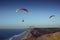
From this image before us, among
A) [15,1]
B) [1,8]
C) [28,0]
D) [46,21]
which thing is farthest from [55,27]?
[1,8]

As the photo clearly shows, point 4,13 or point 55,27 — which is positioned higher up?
point 4,13

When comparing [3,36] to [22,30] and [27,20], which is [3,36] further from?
[27,20]

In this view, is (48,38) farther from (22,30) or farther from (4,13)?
(4,13)

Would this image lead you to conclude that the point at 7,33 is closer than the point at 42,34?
Yes

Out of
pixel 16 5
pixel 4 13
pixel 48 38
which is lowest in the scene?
pixel 48 38

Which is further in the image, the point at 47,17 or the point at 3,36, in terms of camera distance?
the point at 47,17

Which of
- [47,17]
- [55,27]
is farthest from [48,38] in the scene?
[47,17]
